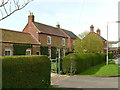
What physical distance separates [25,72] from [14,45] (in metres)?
14.3

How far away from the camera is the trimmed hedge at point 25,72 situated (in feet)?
18.8

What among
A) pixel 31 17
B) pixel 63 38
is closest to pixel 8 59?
pixel 31 17

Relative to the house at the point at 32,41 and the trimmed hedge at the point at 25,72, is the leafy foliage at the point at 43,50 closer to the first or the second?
the house at the point at 32,41

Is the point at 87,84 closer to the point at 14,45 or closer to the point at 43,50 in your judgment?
the point at 14,45

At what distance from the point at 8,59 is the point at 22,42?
16028 millimetres

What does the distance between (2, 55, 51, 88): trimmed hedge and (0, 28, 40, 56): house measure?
11.8m

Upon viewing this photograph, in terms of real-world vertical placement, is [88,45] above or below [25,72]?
above

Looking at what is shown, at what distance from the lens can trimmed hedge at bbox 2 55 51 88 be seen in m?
5.73

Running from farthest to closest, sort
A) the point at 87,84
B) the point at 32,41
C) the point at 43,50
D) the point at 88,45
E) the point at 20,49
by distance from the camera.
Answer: the point at 88,45
the point at 43,50
the point at 32,41
the point at 20,49
the point at 87,84

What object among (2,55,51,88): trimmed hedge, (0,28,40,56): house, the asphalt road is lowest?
the asphalt road

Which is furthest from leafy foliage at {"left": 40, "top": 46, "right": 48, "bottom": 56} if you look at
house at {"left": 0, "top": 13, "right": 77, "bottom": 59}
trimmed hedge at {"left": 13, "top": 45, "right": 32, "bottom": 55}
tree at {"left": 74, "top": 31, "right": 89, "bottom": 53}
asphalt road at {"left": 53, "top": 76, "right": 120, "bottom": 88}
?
asphalt road at {"left": 53, "top": 76, "right": 120, "bottom": 88}

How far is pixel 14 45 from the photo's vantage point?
774 inches

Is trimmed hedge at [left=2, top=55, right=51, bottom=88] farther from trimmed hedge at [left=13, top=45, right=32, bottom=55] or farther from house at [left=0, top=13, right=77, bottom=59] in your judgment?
trimmed hedge at [left=13, top=45, right=32, bottom=55]

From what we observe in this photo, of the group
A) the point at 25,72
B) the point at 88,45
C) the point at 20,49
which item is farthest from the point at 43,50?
the point at 25,72
